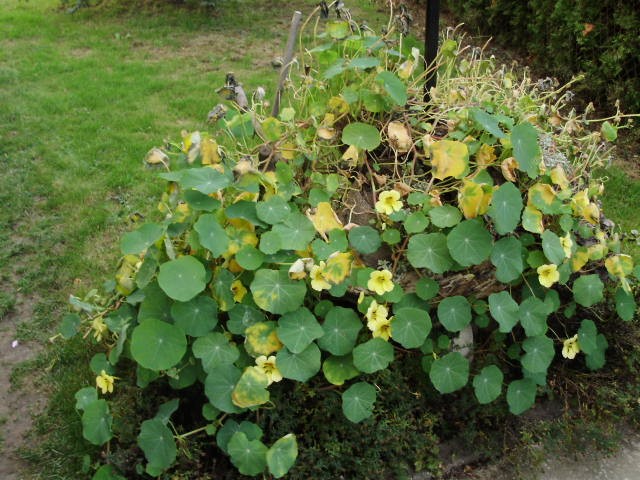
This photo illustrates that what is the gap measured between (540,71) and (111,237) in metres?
4.08

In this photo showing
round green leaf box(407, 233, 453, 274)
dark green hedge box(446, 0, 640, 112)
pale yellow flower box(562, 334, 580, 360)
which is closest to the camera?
round green leaf box(407, 233, 453, 274)

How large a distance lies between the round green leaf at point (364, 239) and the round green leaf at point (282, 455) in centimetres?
68

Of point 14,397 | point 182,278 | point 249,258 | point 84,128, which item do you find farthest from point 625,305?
point 84,128

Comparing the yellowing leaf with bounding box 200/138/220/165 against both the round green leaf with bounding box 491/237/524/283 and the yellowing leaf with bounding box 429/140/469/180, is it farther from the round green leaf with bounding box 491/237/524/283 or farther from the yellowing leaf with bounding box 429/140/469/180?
the round green leaf with bounding box 491/237/524/283

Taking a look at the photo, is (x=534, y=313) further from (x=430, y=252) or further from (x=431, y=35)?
(x=431, y=35)

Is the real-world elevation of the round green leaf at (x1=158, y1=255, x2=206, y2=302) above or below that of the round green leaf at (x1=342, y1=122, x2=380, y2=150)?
below

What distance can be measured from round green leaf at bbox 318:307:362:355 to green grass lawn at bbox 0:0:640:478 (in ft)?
3.28

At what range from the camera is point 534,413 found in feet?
8.23

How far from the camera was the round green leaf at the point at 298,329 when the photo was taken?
6.83ft

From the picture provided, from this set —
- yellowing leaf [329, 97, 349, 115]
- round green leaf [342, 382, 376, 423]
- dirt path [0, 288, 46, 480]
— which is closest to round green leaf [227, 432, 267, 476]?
round green leaf [342, 382, 376, 423]

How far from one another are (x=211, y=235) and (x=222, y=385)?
0.50 m

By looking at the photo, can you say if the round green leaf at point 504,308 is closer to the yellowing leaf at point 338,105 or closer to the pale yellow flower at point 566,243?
the pale yellow flower at point 566,243

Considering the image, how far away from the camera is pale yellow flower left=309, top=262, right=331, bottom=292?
2.11 metres

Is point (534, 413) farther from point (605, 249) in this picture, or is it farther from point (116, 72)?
point (116, 72)
